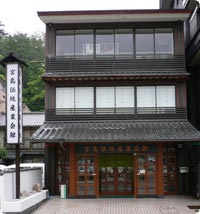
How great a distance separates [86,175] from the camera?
2345 cm

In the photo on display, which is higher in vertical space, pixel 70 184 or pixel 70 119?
pixel 70 119

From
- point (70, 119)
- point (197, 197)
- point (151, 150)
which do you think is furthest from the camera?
point (70, 119)

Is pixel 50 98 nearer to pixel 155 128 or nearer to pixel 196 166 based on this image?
pixel 155 128

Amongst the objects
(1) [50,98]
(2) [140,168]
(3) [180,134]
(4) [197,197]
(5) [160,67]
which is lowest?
(4) [197,197]

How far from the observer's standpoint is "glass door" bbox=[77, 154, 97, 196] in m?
23.4

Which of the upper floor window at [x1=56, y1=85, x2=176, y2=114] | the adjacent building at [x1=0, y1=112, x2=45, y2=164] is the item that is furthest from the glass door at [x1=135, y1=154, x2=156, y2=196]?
the adjacent building at [x1=0, y1=112, x2=45, y2=164]

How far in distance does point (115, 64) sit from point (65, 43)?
3.29m

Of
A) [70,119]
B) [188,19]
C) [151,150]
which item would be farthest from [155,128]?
[188,19]

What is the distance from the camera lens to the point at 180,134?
2264 centimetres

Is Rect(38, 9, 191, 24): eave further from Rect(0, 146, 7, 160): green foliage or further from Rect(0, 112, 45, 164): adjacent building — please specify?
Rect(0, 112, 45, 164): adjacent building

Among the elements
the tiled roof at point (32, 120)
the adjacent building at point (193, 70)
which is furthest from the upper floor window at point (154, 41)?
the tiled roof at point (32, 120)

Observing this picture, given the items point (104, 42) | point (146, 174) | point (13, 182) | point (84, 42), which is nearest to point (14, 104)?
point (13, 182)

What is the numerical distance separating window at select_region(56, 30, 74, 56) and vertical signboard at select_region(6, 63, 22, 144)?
7.15 m

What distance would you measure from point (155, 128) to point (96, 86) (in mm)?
4296
